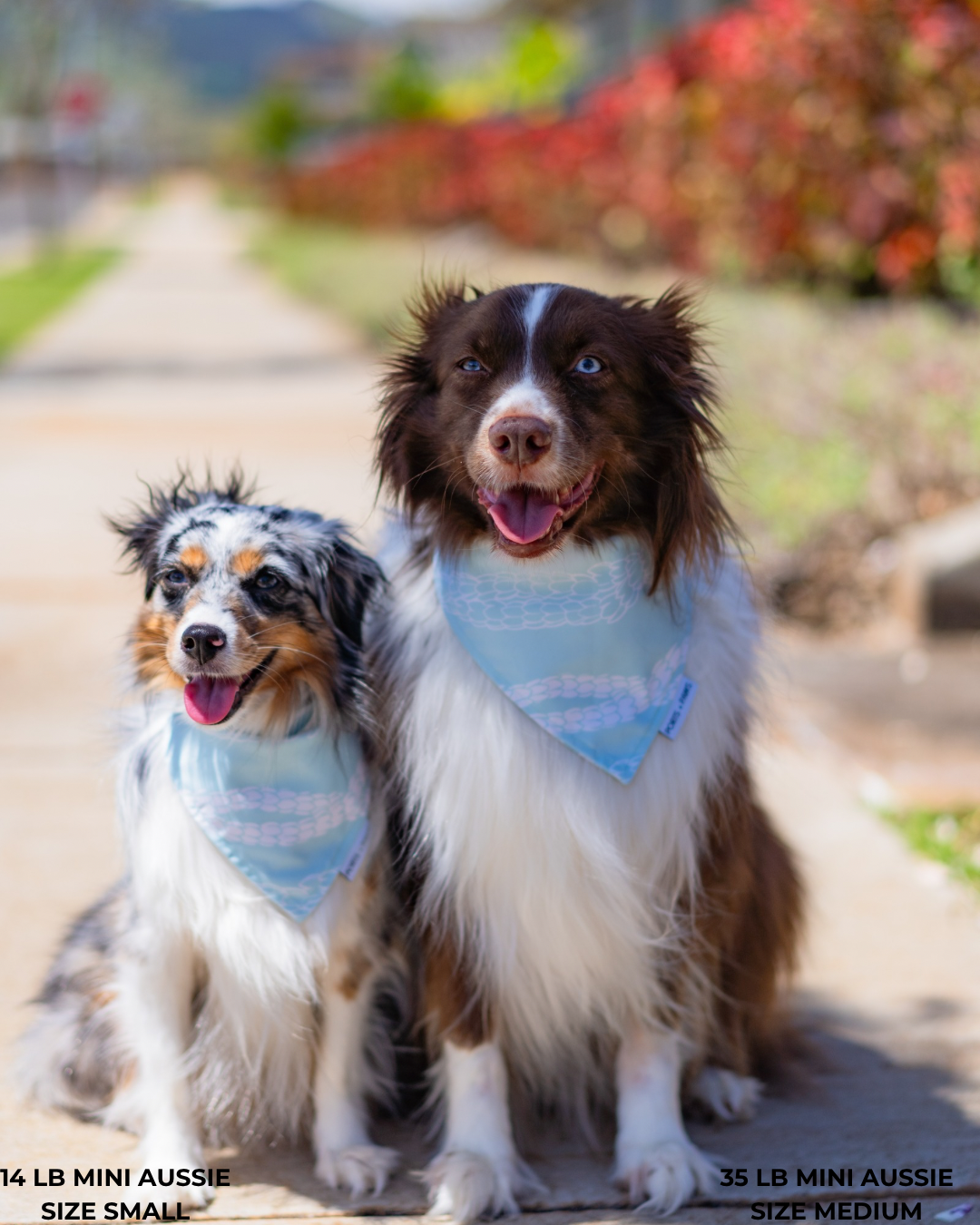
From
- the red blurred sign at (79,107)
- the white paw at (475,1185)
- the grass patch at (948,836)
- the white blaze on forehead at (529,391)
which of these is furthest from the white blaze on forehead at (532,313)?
the red blurred sign at (79,107)

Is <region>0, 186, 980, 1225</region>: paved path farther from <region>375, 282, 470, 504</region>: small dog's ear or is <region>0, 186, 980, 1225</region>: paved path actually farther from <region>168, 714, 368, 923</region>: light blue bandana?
<region>168, 714, 368, 923</region>: light blue bandana

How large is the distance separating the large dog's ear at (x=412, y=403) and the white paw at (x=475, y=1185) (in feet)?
4.47

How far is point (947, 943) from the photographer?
413 centimetres

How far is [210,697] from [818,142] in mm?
8254

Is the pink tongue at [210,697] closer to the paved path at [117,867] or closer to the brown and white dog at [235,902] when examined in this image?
the brown and white dog at [235,902]

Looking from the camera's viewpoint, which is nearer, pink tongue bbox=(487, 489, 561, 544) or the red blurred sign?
pink tongue bbox=(487, 489, 561, 544)

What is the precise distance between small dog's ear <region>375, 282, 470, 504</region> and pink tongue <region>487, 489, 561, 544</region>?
227 mm

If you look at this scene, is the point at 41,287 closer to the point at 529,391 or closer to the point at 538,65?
the point at 538,65

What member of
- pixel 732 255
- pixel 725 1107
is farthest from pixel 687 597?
pixel 732 255

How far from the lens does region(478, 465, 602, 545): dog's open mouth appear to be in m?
2.82

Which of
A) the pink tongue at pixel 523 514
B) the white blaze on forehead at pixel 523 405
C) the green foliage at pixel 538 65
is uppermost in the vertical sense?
the green foliage at pixel 538 65

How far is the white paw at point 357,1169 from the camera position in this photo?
300 cm

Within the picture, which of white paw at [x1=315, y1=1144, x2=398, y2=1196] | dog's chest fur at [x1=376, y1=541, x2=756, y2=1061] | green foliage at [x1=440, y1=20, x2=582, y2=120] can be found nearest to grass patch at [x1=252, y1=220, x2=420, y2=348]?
green foliage at [x1=440, y1=20, x2=582, y2=120]

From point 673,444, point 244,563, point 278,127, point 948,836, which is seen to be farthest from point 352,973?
point 278,127
